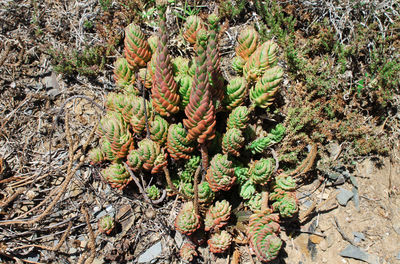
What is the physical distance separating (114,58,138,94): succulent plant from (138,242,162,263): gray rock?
1.68 metres

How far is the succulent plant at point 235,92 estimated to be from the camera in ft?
10.6

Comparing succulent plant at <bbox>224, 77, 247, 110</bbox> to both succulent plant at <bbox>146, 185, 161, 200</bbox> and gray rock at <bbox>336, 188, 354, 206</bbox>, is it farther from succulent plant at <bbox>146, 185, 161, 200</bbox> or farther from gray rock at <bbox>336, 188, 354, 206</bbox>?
gray rock at <bbox>336, 188, 354, 206</bbox>

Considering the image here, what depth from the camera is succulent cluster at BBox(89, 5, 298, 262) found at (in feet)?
9.79

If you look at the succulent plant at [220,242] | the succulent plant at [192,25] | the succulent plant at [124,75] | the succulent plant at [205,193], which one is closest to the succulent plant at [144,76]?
the succulent plant at [124,75]

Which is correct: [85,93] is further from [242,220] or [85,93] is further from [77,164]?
[242,220]

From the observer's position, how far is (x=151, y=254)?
11.5 feet

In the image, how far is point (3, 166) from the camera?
150 inches

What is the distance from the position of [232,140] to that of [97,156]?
4.91 ft

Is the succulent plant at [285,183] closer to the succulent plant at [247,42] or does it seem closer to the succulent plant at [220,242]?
the succulent plant at [220,242]

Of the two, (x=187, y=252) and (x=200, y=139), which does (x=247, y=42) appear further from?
(x=187, y=252)

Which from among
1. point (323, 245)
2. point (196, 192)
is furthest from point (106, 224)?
point (323, 245)

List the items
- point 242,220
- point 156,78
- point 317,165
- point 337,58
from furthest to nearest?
1. point 337,58
2. point 317,165
3. point 242,220
4. point 156,78

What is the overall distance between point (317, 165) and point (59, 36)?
3.62 meters

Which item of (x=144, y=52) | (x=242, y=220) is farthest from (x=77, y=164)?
(x=242, y=220)
